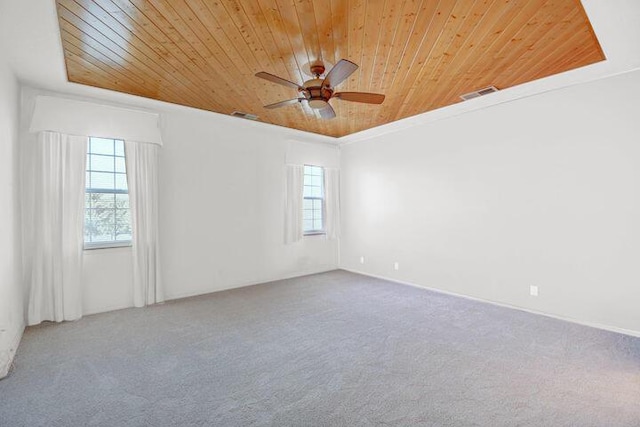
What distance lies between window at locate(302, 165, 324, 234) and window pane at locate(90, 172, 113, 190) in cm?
322

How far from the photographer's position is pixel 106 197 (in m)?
4.08

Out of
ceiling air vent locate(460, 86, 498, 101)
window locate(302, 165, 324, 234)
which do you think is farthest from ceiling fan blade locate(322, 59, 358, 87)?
window locate(302, 165, 324, 234)

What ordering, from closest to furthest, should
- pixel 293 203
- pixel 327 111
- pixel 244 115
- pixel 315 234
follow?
pixel 327 111 < pixel 244 115 < pixel 293 203 < pixel 315 234

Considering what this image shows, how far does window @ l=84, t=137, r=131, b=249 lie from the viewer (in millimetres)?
3967

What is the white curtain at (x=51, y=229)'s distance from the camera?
3469 mm

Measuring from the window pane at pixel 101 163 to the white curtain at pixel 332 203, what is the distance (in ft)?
11.7

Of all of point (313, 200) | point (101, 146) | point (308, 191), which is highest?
point (101, 146)

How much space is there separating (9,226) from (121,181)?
4.69ft

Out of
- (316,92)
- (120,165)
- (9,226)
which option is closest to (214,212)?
(120,165)

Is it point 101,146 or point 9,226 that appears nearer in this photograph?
point 9,226

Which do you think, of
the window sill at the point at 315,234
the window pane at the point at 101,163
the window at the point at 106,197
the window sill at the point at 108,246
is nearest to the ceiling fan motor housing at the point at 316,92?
the window at the point at 106,197

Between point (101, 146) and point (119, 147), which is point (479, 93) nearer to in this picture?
point (119, 147)

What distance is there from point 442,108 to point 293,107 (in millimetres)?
2029

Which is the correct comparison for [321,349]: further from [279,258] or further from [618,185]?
[618,185]
